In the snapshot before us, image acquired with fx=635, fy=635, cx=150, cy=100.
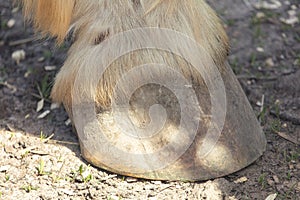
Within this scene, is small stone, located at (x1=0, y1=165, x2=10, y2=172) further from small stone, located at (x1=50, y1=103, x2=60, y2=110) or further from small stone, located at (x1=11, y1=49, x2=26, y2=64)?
small stone, located at (x1=11, y1=49, x2=26, y2=64)

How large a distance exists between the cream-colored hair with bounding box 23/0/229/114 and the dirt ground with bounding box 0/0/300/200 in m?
0.34

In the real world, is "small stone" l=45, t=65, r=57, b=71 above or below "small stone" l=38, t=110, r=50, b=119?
above

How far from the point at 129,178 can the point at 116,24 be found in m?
0.64

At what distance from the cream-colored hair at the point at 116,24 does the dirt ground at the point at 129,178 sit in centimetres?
34

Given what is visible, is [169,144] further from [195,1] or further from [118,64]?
[195,1]

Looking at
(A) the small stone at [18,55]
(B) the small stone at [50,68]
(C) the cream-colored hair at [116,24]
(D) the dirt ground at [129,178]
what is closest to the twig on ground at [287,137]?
(D) the dirt ground at [129,178]

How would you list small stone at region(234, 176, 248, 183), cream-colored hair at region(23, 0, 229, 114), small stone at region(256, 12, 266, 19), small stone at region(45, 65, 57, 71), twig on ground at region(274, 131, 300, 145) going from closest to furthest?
cream-colored hair at region(23, 0, 229, 114) → small stone at region(234, 176, 248, 183) → twig on ground at region(274, 131, 300, 145) → small stone at region(45, 65, 57, 71) → small stone at region(256, 12, 266, 19)

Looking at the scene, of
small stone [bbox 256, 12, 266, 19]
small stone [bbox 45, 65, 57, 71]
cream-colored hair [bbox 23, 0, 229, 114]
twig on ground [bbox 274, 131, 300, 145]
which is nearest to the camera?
cream-colored hair [bbox 23, 0, 229, 114]

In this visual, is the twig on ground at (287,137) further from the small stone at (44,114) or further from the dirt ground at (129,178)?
the small stone at (44,114)

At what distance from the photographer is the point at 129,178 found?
263 centimetres

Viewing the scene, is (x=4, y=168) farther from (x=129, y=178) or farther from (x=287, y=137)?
(x=287, y=137)

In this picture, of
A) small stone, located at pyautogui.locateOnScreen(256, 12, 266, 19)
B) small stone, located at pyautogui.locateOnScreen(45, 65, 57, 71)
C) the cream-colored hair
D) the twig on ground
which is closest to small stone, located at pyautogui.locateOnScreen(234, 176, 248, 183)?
the twig on ground

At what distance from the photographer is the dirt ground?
2596mm

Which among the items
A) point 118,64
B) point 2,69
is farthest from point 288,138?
point 2,69
